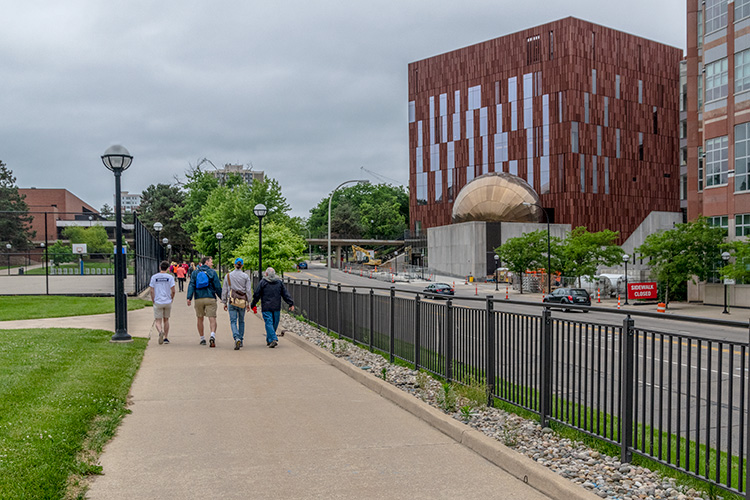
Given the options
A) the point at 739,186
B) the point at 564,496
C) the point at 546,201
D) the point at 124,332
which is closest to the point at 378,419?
the point at 564,496

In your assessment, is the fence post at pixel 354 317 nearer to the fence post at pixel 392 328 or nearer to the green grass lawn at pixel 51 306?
the fence post at pixel 392 328

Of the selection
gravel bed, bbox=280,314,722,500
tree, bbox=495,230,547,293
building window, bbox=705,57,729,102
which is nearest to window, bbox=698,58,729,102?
building window, bbox=705,57,729,102

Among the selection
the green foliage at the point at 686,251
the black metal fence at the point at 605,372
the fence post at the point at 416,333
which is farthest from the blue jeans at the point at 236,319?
the green foliage at the point at 686,251

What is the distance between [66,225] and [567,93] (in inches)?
2337

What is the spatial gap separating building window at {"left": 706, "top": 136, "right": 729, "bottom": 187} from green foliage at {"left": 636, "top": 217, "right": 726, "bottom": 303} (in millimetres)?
3105

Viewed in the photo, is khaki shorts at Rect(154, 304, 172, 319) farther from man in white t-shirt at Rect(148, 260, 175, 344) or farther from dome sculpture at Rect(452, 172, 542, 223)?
dome sculpture at Rect(452, 172, 542, 223)

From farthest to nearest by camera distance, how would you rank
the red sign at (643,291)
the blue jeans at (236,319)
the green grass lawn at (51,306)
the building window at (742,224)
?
1. the red sign at (643,291)
2. the building window at (742,224)
3. the green grass lawn at (51,306)
4. the blue jeans at (236,319)

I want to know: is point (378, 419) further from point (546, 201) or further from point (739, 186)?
point (546, 201)

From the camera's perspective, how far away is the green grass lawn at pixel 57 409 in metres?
4.99

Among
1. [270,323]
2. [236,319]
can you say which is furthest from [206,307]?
[270,323]

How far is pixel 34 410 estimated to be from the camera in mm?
6977

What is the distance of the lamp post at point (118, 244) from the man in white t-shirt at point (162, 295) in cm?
63

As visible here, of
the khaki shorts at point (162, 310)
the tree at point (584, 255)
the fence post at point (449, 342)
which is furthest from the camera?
the tree at point (584, 255)

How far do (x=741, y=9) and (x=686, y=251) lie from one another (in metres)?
14.1
